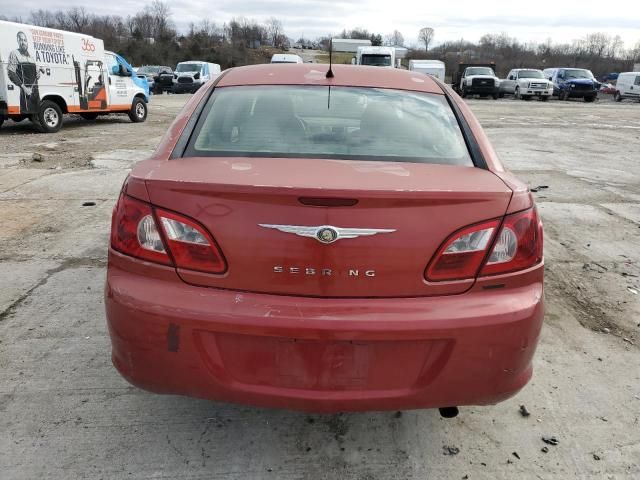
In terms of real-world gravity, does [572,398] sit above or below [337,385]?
below

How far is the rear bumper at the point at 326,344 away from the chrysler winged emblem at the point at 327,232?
24 cm

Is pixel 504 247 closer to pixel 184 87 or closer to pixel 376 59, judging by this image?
pixel 376 59

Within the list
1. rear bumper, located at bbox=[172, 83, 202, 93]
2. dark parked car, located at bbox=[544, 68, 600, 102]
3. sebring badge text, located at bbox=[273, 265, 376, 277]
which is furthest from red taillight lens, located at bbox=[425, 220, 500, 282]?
dark parked car, located at bbox=[544, 68, 600, 102]

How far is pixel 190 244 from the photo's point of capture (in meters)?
1.96

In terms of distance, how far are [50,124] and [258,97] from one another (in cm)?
1279

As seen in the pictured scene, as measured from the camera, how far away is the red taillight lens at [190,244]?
1.94 meters

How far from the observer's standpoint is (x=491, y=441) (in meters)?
2.43

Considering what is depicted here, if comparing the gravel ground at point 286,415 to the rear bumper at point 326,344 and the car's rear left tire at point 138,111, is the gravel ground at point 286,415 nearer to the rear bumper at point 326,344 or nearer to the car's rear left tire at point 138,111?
the rear bumper at point 326,344

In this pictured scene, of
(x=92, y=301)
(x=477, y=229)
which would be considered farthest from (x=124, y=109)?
(x=477, y=229)

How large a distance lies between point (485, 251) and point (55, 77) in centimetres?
1403

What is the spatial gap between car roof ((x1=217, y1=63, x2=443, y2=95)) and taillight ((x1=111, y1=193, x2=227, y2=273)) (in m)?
1.23

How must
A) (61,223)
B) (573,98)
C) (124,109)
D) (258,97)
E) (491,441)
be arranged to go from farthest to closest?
1. (573,98)
2. (124,109)
3. (61,223)
4. (258,97)
5. (491,441)

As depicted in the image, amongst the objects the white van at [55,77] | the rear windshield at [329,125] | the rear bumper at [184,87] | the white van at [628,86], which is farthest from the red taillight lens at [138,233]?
the white van at [628,86]

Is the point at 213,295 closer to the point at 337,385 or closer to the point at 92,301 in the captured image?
the point at 337,385
